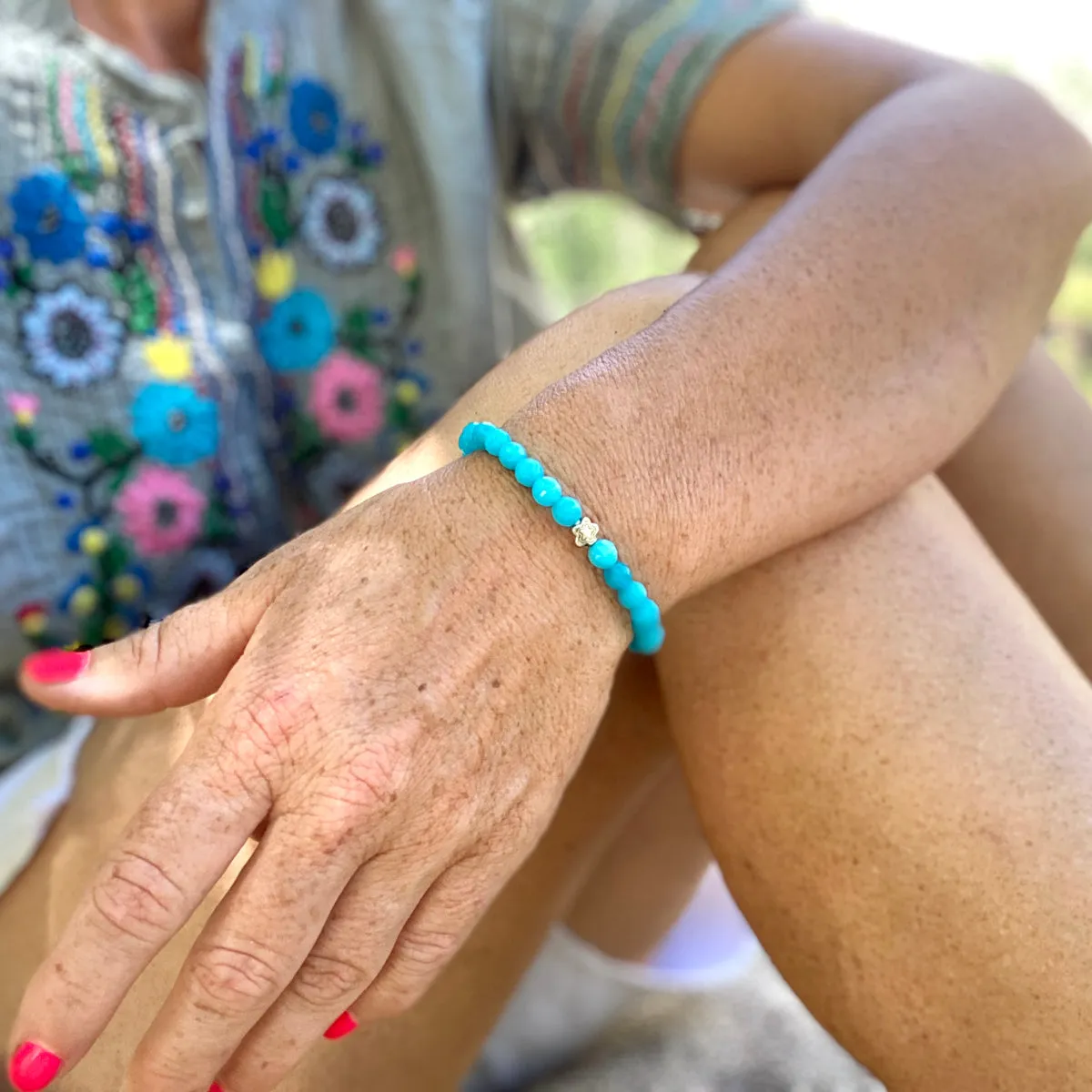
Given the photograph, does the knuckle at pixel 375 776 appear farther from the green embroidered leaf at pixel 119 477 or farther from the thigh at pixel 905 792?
the green embroidered leaf at pixel 119 477

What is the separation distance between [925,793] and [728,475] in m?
0.19

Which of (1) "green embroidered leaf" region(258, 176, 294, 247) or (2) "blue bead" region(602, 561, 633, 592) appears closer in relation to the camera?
(2) "blue bead" region(602, 561, 633, 592)

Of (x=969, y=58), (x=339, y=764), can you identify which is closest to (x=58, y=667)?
(x=339, y=764)

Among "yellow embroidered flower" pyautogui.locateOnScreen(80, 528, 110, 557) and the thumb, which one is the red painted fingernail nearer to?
the thumb

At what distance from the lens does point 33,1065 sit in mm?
433

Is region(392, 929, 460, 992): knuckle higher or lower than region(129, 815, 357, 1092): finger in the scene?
lower

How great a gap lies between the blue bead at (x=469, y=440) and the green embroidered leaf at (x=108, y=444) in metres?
0.33

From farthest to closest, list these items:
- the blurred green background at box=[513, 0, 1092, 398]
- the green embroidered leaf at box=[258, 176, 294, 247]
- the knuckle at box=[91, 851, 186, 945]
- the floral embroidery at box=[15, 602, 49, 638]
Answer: the blurred green background at box=[513, 0, 1092, 398], the green embroidered leaf at box=[258, 176, 294, 247], the floral embroidery at box=[15, 602, 49, 638], the knuckle at box=[91, 851, 186, 945]

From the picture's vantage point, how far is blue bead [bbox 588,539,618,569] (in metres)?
0.48

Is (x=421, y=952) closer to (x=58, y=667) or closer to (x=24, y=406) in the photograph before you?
(x=58, y=667)

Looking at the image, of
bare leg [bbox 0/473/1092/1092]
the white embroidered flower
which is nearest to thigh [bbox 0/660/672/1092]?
bare leg [bbox 0/473/1092/1092]

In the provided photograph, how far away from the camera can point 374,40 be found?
2.71 feet

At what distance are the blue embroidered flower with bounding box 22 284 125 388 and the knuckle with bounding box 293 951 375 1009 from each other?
1.48 ft

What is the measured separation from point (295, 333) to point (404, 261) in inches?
4.5
